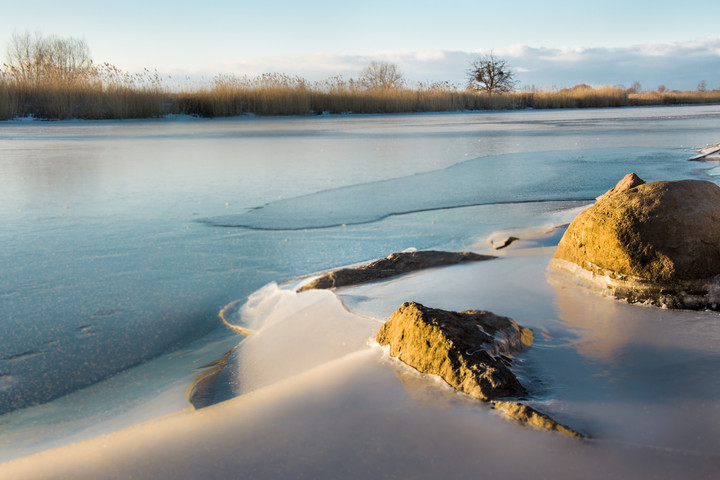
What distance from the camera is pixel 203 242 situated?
293cm

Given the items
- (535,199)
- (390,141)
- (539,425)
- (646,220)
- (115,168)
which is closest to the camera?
(539,425)

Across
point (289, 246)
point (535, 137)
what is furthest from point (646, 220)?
point (535, 137)

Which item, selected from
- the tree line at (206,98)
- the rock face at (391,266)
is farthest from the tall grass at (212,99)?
the rock face at (391,266)

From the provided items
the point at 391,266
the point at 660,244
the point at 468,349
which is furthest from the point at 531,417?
the point at 391,266

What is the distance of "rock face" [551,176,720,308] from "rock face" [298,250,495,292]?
0.59m

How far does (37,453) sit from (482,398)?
36.8 inches

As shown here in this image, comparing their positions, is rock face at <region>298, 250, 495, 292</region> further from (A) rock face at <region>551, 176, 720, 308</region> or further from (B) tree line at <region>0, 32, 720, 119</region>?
(B) tree line at <region>0, 32, 720, 119</region>

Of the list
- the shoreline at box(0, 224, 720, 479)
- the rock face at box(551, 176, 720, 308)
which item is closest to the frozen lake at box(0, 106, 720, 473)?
the shoreline at box(0, 224, 720, 479)

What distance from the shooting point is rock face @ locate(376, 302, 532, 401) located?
1161mm

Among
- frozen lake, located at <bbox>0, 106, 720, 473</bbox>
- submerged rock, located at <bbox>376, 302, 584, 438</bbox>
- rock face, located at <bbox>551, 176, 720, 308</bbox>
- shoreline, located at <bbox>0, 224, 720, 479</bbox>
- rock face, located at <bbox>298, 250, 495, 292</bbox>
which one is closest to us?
shoreline, located at <bbox>0, 224, 720, 479</bbox>

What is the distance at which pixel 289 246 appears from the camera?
2916mm

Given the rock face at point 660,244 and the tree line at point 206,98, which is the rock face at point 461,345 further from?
the tree line at point 206,98

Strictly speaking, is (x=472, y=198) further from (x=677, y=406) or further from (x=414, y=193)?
(x=677, y=406)

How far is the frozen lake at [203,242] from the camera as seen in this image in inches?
56.3
